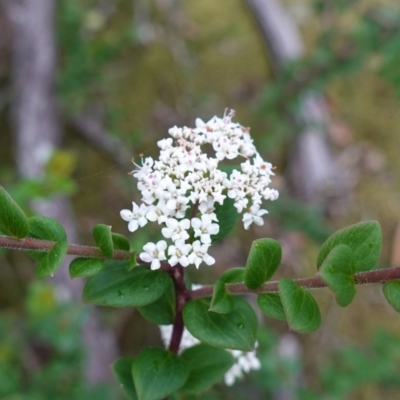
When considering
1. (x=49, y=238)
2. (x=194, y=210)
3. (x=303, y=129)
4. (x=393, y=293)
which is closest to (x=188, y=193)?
(x=194, y=210)

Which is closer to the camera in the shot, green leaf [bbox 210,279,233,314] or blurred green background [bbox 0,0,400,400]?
green leaf [bbox 210,279,233,314]

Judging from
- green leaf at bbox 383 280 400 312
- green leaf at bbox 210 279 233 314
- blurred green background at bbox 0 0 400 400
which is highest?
blurred green background at bbox 0 0 400 400

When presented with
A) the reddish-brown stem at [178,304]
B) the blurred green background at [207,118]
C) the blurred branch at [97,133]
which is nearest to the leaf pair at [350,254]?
the reddish-brown stem at [178,304]

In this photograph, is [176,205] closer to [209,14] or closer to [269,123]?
[269,123]

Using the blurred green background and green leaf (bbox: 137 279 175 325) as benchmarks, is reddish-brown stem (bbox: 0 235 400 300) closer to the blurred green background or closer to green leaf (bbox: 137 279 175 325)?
green leaf (bbox: 137 279 175 325)

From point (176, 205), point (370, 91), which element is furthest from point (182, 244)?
point (370, 91)

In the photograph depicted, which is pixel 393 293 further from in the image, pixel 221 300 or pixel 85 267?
pixel 85 267

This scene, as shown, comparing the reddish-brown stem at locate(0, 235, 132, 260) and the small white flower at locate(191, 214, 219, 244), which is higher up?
the reddish-brown stem at locate(0, 235, 132, 260)

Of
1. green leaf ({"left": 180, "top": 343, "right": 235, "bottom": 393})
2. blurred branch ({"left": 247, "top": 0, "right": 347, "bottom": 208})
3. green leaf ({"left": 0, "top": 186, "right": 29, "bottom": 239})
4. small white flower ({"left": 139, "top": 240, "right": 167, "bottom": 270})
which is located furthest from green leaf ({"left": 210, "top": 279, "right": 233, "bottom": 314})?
blurred branch ({"left": 247, "top": 0, "right": 347, "bottom": 208})
